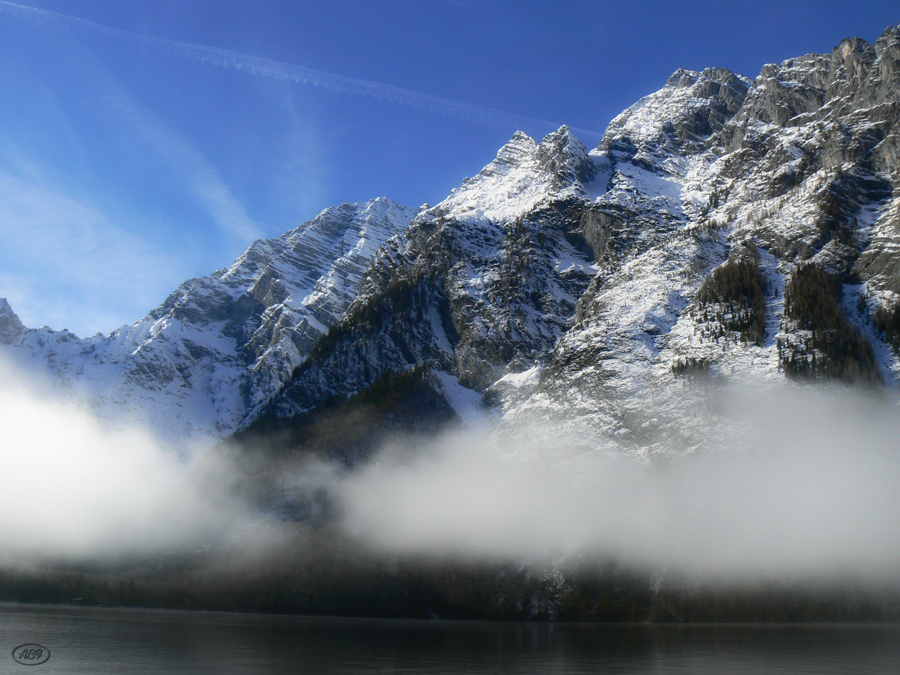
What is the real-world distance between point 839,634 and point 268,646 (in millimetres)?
108309

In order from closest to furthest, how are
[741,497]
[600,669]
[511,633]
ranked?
[600,669] → [511,633] → [741,497]

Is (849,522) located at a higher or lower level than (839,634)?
higher

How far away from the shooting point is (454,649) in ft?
398

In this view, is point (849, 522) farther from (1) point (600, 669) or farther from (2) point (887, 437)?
(1) point (600, 669)

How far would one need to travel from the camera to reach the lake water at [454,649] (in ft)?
304

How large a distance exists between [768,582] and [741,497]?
2081cm

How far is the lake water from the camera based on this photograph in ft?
304

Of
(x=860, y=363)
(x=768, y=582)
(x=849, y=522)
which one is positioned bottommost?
(x=768, y=582)

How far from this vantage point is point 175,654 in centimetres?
11081

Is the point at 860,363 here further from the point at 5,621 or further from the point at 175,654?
the point at 5,621

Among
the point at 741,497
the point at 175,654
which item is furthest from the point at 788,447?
the point at 175,654

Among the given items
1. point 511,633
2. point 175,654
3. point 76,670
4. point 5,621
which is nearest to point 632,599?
point 511,633

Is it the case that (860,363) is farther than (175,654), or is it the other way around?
(860,363)

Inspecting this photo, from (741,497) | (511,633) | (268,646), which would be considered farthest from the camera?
(741,497)
